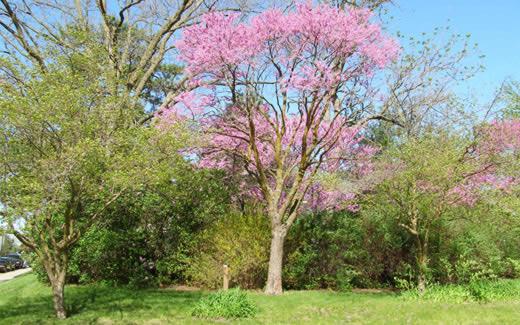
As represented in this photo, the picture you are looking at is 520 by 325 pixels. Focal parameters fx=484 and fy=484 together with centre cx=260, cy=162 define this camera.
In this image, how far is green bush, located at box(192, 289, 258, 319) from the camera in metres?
9.00

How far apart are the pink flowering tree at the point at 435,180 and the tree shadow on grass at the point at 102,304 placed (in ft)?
18.5

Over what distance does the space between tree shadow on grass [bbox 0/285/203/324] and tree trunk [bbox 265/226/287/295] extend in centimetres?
194

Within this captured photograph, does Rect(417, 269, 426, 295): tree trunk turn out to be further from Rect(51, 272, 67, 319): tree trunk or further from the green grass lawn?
Rect(51, 272, 67, 319): tree trunk

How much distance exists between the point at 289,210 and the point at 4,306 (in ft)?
24.9

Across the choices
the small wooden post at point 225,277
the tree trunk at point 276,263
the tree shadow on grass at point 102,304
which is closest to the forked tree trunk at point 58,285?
the tree shadow on grass at point 102,304

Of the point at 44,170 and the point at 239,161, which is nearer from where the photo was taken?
the point at 44,170

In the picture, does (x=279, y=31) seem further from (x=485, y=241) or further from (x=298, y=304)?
(x=485, y=241)

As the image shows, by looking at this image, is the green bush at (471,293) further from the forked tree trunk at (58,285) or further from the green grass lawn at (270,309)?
the forked tree trunk at (58,285)

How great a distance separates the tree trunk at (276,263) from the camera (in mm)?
12648

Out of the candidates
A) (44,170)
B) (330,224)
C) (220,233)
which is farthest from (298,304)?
(44,170)

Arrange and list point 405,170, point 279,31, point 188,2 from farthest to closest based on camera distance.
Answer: point 188,2
point 279,31
point 405,170

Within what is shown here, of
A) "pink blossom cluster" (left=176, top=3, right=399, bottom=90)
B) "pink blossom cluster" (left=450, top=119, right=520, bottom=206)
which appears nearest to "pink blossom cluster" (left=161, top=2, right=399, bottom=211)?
"pink blossom cluster" (left=176, top=3, right=399, bottom=90)

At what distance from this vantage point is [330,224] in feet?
48.6

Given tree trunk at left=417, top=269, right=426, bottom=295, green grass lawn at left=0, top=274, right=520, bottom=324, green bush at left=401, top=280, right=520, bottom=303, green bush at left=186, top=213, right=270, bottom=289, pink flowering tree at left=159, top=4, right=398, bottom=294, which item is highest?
pink flowering tree at left=159, top=4, right=398, bottom=294
